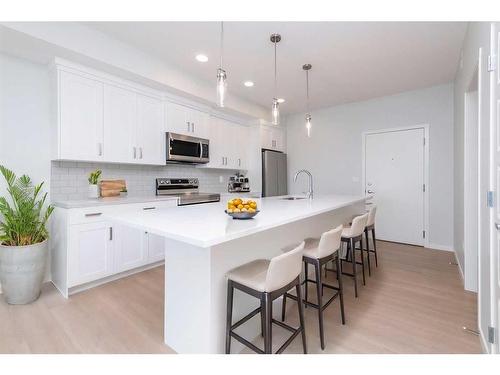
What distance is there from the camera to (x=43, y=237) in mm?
2492

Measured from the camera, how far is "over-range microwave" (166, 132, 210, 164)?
3.56m

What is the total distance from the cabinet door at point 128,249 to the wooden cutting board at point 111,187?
0.51 metres

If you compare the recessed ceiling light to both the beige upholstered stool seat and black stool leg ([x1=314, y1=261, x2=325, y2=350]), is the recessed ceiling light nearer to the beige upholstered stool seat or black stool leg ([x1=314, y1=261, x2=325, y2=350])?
the beige upholstered stool seat

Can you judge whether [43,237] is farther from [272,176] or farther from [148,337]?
[272,176]

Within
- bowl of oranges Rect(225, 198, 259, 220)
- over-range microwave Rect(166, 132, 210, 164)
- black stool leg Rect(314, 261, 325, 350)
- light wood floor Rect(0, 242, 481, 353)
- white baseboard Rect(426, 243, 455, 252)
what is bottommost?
light wood floor Rect(0, 242, 481, 353)

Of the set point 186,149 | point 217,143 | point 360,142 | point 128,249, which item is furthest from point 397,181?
point 128,249

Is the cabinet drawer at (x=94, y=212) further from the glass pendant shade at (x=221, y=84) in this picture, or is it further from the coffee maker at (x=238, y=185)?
the coffee maker at (x=238, y=185)

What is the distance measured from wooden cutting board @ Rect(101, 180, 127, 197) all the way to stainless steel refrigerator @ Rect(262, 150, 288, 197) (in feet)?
8.62

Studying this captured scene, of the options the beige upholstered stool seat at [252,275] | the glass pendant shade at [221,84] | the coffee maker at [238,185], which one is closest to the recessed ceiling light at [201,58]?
the glass pendant shade at [221,84]

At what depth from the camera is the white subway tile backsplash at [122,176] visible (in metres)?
2.89

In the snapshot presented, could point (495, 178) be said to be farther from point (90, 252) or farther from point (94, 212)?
point (90, 252)

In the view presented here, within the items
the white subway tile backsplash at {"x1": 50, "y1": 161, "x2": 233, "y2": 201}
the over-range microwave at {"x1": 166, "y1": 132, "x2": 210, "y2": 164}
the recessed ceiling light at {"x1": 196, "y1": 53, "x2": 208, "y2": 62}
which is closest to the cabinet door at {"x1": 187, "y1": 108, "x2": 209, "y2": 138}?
the over-range microwave at {"x1": 166, "y1": 132, "x2": 210, "y2": 164}

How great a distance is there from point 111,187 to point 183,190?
3.68 feet

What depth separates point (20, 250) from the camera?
2268 mm
